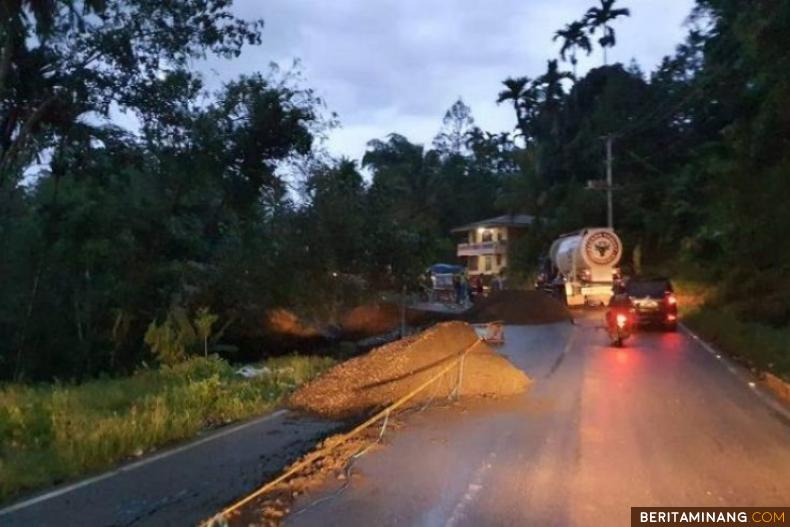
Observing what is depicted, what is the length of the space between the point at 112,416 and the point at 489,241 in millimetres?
70984

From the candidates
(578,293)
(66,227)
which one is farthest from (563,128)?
(66,227)

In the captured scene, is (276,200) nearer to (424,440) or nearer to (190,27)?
(190,27)

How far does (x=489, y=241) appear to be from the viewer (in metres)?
82.2

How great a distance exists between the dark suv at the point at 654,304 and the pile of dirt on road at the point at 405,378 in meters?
15.1

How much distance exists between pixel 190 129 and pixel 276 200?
704 centimetres

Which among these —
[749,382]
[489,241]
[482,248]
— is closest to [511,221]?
[489,241]

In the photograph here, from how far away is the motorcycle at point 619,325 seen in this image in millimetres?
24016

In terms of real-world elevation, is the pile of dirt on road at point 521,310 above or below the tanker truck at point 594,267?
below

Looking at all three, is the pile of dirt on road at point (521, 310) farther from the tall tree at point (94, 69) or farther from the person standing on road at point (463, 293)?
the tall tree at point (94, 69)

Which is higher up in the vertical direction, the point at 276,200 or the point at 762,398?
the point at 276,200

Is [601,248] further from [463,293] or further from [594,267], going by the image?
[463,293]

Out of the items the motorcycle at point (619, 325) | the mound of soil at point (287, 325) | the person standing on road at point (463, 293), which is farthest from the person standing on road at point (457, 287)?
the motorcycle at point (619, 325)

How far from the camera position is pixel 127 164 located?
877 inches

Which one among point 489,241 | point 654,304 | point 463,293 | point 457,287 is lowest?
point 654,304
